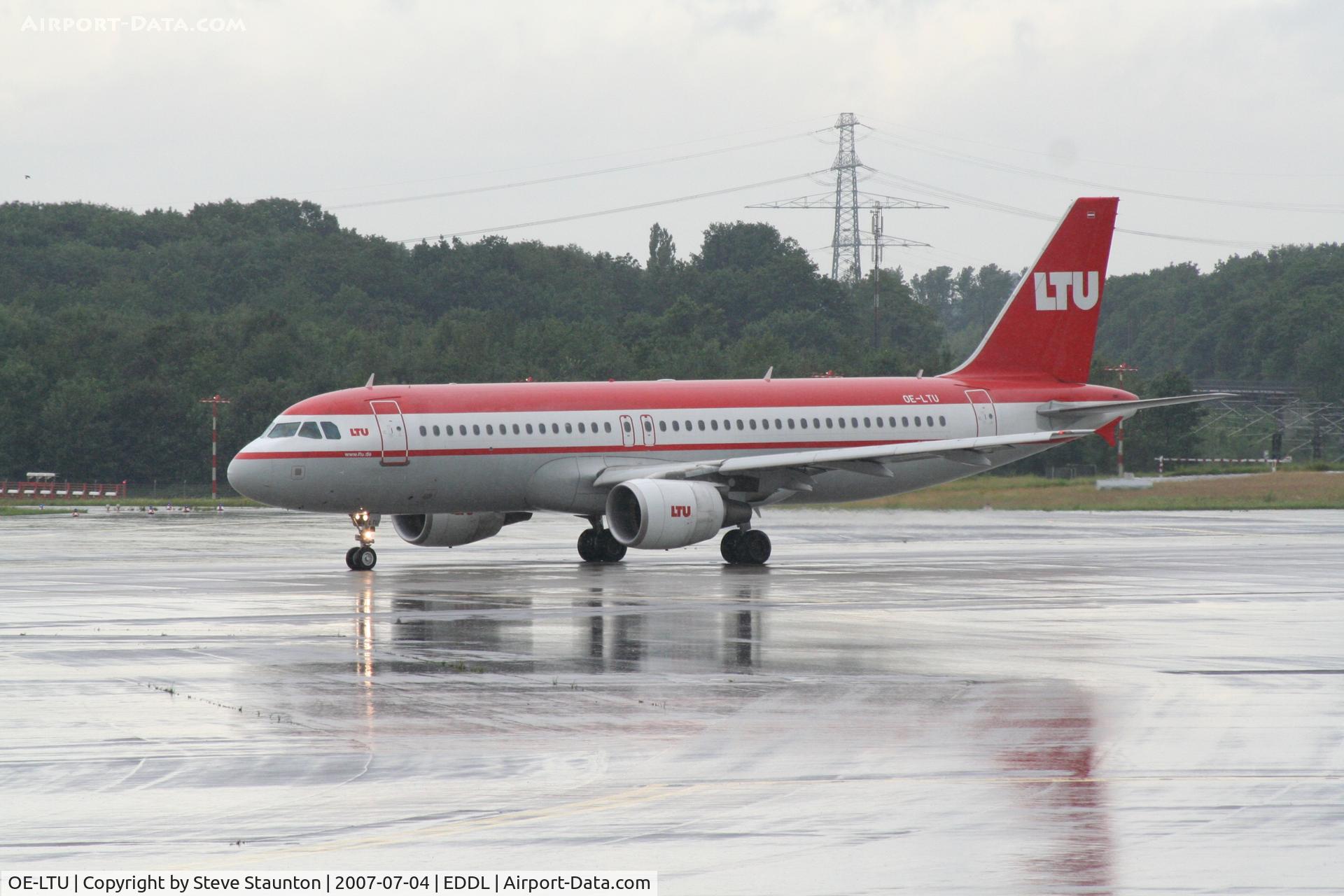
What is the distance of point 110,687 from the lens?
51.4ft

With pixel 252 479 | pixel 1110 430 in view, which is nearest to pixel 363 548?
pixel 252 479

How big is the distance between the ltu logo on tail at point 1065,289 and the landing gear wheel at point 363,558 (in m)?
15.9

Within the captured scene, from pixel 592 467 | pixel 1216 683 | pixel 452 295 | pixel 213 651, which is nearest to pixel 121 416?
pixel 452 295

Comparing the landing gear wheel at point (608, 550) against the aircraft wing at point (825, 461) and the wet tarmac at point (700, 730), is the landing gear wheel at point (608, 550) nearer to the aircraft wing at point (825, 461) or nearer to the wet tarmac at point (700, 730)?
the aircraft wing at point (825, 461)

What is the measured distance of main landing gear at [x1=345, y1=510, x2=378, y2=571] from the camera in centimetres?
3108

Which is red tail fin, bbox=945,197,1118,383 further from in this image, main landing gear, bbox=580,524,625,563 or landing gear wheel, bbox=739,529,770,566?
main landing gear, bbox=580,524,625,563

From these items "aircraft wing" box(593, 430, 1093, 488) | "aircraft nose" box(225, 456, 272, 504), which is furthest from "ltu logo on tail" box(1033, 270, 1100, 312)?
"aircraft nose" box(225, 456, 272, 504)

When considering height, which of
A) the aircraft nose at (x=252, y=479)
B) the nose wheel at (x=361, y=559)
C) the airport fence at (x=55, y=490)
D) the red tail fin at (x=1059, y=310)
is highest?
the red tail fin at (x=1059, y=310)

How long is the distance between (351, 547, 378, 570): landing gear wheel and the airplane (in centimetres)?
4

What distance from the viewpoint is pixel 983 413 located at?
36.8 metres

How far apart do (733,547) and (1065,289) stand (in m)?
11.5

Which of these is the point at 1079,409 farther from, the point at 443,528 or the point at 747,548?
the point at 443,528

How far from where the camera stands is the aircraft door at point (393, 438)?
3152 cm

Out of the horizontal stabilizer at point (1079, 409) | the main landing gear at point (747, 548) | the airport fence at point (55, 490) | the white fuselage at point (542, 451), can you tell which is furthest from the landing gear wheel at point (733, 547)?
the airport fence at point (55, 490)
